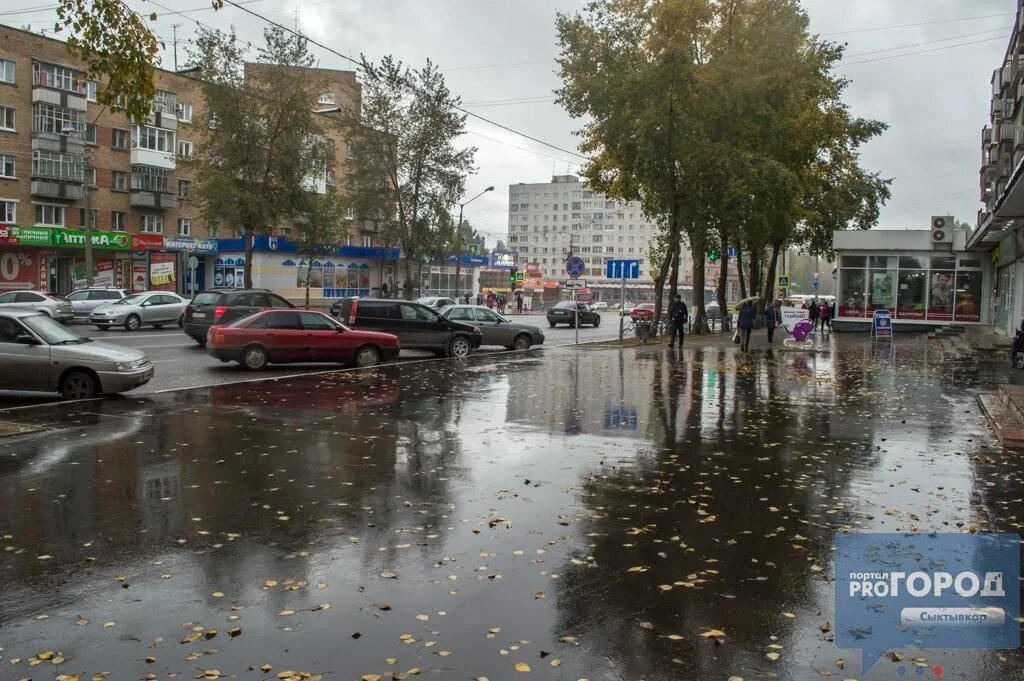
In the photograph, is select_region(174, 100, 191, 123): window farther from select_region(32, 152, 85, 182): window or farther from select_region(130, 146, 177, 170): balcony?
select_region(32, 152, 85, 182): window

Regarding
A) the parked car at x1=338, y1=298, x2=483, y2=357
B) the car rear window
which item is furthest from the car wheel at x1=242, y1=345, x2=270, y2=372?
the car rear window

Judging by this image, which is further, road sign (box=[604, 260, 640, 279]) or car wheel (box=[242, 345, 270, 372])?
road sign (box=[604, 260, 640, 279])

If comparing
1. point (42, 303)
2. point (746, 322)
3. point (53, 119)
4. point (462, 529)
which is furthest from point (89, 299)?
point (462, 529)

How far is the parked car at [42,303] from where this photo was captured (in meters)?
34.5

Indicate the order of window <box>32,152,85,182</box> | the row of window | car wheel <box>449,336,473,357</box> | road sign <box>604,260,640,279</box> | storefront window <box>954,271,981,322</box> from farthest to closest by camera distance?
1. window <box>32,152,85,182</box>
2. the row of window
3. storefront window <box>954,271,981,322</box>
4. road sign <box>604,260,640,279</box>
5. car wheel <box>449,336,473,357</box>

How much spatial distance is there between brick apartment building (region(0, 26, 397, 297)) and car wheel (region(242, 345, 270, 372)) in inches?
908

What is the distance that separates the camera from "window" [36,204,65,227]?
48031 mm

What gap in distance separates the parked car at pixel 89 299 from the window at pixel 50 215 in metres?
12.7

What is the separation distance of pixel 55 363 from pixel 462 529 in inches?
401

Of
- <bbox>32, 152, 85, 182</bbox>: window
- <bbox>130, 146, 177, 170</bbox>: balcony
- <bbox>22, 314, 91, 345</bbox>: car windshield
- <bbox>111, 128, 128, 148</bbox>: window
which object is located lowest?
<bbox>22, 314, 91, 345</bbox>: car windshield

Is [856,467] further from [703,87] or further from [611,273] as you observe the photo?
[703,87]

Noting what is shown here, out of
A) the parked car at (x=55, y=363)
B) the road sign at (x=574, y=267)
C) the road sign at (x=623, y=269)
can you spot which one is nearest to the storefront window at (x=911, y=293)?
the road sign at (x=623, y=269)

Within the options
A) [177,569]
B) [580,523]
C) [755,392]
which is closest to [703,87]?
[755,392]

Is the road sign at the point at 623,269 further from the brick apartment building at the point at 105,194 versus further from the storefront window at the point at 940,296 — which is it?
the brick apartment building at the point at 105,194
